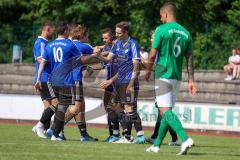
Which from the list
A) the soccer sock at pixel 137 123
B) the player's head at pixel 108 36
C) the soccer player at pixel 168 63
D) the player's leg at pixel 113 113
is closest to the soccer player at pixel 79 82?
the player's head at pixel 108 36

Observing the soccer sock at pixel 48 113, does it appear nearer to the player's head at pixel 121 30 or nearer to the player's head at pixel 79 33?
the player's head at pixel 79 33

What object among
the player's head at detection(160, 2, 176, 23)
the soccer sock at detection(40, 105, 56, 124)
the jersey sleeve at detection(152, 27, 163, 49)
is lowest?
the soccer sock at detection(40, 105, 56, 124)

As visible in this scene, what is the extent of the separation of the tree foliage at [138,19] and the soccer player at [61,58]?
15743 millimetres

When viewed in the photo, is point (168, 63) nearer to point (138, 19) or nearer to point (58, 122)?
point (58, 122)

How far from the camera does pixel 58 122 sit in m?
16.1

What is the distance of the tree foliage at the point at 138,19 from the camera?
105 ft

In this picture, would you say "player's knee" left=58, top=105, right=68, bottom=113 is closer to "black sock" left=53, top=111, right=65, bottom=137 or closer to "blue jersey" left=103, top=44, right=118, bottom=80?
"black sock" left=53, top=111, right=65, bottom=137

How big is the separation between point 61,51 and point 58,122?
1.33 meters

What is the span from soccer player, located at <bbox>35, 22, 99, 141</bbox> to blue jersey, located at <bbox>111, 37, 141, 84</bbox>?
0.51 meters

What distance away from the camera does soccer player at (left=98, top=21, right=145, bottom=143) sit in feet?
52.2

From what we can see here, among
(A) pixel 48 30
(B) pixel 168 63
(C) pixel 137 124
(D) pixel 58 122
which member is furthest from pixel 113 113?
(B) pixel 168 63

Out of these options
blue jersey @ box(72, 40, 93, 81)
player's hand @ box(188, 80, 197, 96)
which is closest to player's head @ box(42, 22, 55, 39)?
blue jersey @ box(72, 40, 93, 81)

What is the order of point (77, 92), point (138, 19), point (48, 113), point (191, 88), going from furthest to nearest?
point (138, 19) → point (48, 113) → point (77, 92) → point (191, 88)

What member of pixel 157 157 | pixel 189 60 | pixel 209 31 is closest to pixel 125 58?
pixel 189 60
